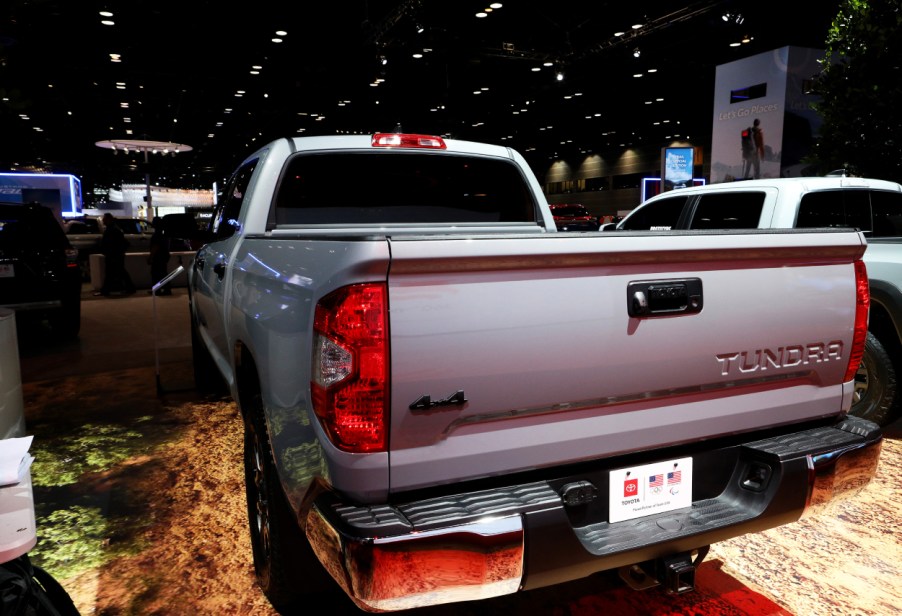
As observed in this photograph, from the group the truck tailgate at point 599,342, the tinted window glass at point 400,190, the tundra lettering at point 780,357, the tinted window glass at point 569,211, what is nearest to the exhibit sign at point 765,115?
the tinted window glass at point 569,211

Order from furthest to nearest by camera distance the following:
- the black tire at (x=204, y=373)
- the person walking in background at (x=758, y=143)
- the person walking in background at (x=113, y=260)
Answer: the person walking in background at (x=758, y=143) → the person walking in background at (x=113, y=260) → the black tire at (x=204, y=373)

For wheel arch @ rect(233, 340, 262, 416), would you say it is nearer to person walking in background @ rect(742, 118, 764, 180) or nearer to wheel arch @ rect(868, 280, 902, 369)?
wheel arch @ rect(868, 280, 902, 369)

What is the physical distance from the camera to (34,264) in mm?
6738

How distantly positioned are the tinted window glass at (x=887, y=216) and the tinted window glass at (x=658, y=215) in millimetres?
1412

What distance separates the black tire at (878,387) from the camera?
389 cm

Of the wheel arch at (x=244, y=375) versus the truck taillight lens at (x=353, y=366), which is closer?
the truck taillight lens at (x=353, y=366)

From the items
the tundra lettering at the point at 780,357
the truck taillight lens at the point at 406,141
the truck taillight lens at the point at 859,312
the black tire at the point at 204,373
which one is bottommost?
the black tire at the point at 204,373

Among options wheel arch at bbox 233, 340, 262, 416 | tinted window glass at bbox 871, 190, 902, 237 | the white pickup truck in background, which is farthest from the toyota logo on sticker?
tinted window glass at bbox 871, 190, 902, 237

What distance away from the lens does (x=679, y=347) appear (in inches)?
67.6

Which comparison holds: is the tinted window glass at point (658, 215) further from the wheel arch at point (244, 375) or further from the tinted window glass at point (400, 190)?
the wheel arch at point (244, 375)

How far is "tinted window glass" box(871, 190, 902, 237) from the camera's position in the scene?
4.46 m

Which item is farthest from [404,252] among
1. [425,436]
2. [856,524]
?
[856,524]

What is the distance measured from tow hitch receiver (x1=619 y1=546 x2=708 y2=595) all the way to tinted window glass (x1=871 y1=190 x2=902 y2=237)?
3.93m

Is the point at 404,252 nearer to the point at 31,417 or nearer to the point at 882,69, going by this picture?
the point at 31,417
